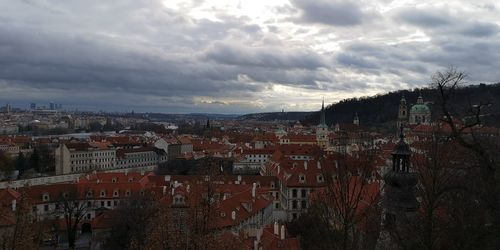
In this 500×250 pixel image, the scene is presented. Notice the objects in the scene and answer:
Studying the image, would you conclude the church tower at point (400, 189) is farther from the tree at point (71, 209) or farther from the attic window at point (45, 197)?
the attic window at point (45, 197)

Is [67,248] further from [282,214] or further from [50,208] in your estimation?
[282,214]

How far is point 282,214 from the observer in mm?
49719

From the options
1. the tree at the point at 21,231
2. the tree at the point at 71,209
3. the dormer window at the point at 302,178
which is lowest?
the tree at the point at 71,209

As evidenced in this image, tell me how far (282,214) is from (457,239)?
37.3m

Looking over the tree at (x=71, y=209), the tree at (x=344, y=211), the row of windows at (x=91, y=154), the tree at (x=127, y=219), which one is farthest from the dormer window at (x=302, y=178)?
the row of windows at (x=91, y=154)

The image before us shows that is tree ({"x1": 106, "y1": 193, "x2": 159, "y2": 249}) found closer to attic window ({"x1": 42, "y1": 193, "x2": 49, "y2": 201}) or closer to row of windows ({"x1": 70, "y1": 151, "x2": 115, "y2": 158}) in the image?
attic window ({"x1": 42, "y1": 193, "x2": 49, "y2": 201})

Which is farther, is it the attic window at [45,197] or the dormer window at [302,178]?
the dormer window at [302,178]

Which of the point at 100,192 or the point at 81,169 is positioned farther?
the point at 81,169

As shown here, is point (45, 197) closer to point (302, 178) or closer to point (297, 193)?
point (297, 193)

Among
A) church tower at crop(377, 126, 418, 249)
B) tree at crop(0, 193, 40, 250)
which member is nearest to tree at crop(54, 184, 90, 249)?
tree at crop(0, 193, 40, 250)

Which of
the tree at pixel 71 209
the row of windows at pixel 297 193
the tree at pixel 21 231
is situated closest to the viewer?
the tree at pixel 21 231

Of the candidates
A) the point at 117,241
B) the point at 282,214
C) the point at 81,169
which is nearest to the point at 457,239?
the point at 117,241

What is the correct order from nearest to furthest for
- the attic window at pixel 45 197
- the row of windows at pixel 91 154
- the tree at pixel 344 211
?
the tree at pixel 344 211, the attic window at pixel 45 197, the row of windows at pixel 91 154

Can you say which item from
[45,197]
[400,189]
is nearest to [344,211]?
[400,189]
